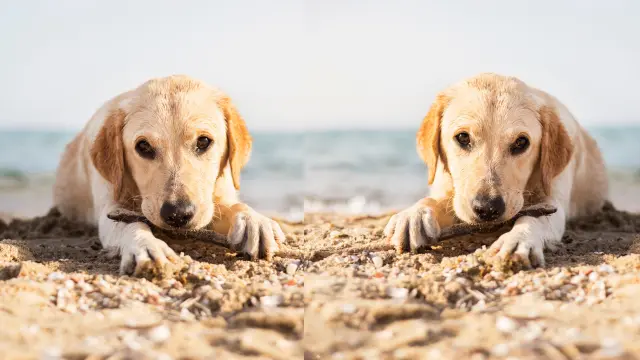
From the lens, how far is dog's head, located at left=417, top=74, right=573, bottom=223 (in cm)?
346

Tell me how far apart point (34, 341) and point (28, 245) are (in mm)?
2121

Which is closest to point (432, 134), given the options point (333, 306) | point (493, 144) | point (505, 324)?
point (493, 144)

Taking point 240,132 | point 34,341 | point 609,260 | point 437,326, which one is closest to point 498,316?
point 437,326

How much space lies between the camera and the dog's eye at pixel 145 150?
A: 3.77 metres

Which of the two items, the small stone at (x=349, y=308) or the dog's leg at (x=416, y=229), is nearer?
the small stone at (x=349, y=308)

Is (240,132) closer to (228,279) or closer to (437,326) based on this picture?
(228,279)

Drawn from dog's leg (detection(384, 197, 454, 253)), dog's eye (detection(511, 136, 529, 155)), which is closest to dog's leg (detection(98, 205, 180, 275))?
dog's leg (detection(384, 197, 454, 253))

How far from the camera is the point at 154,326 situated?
2.57 meters

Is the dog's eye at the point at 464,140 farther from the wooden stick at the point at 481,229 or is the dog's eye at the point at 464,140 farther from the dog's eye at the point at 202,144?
the dog's eye at the point at 202,144

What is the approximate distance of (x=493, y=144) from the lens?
3.57 m

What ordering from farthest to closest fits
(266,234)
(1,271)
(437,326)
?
(266,234)
(1,271)
(437,326)

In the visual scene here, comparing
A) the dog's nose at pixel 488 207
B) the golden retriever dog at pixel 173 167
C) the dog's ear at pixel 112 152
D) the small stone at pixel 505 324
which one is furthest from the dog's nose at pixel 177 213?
the small stone at pixel 505 324

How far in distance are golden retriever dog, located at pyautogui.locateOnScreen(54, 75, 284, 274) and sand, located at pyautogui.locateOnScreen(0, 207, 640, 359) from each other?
0.65ft

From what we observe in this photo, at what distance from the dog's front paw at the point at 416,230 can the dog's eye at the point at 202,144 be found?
4.12ft
